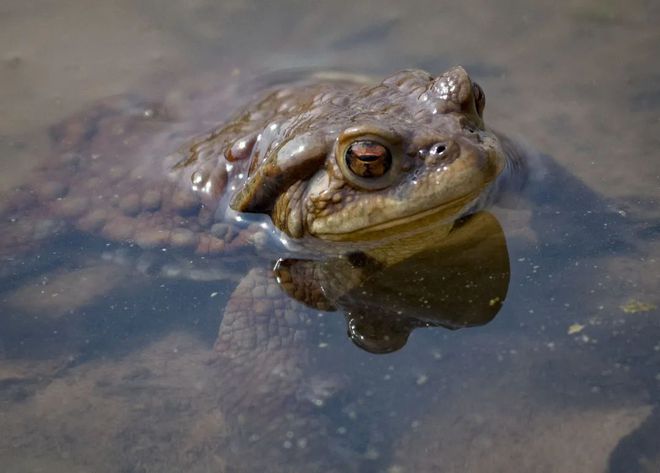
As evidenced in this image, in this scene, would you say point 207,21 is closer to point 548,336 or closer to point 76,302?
point 76,302

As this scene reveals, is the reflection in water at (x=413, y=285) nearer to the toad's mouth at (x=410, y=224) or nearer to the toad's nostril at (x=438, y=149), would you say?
the toad's mouth at (x=410, y=224)

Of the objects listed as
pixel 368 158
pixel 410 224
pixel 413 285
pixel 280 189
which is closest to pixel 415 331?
pixel 413 285

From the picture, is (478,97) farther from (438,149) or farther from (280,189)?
(280,189)

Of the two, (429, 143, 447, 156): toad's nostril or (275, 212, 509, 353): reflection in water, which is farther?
(275, 212, 509, 353): reflection in water

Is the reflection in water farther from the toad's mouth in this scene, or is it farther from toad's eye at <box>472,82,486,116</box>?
toad's eye at <box>472,82,486,116</box>

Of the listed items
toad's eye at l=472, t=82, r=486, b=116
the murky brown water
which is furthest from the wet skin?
the murky brown water

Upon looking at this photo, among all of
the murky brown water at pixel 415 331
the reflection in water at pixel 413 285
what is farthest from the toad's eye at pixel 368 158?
the murky brown water at pixel 415 331
